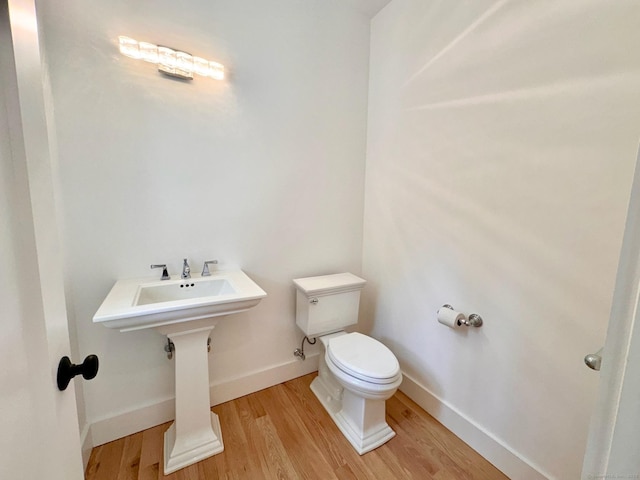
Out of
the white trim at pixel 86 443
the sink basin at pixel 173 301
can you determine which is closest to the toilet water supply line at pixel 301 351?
the sink basin at pixel 173 301

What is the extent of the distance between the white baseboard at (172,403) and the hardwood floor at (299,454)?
1.6 inches

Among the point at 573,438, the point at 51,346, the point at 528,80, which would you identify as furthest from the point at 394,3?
the point at 573,438

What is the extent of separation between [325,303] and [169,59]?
161 cm

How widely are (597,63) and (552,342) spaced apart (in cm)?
108

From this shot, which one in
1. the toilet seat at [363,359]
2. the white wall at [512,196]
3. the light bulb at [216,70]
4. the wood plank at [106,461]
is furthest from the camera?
the light bulb at [216,70]

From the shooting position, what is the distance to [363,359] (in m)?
1.48

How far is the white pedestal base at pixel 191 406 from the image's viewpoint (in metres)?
1.32

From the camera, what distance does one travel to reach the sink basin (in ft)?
3.59

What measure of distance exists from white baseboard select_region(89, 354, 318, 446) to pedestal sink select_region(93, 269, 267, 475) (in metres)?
0.13

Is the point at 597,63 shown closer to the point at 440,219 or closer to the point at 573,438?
the point at 440,219

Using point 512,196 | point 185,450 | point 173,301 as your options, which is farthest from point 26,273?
point 512,196

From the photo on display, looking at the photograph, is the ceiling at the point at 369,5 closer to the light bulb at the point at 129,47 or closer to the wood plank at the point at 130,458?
the light bulb at the point at 129,47

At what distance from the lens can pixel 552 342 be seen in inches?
45.1

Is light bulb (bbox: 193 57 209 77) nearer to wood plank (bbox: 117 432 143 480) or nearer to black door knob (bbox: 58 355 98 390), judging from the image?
black door knob (bbox: 58 355 98 390)
